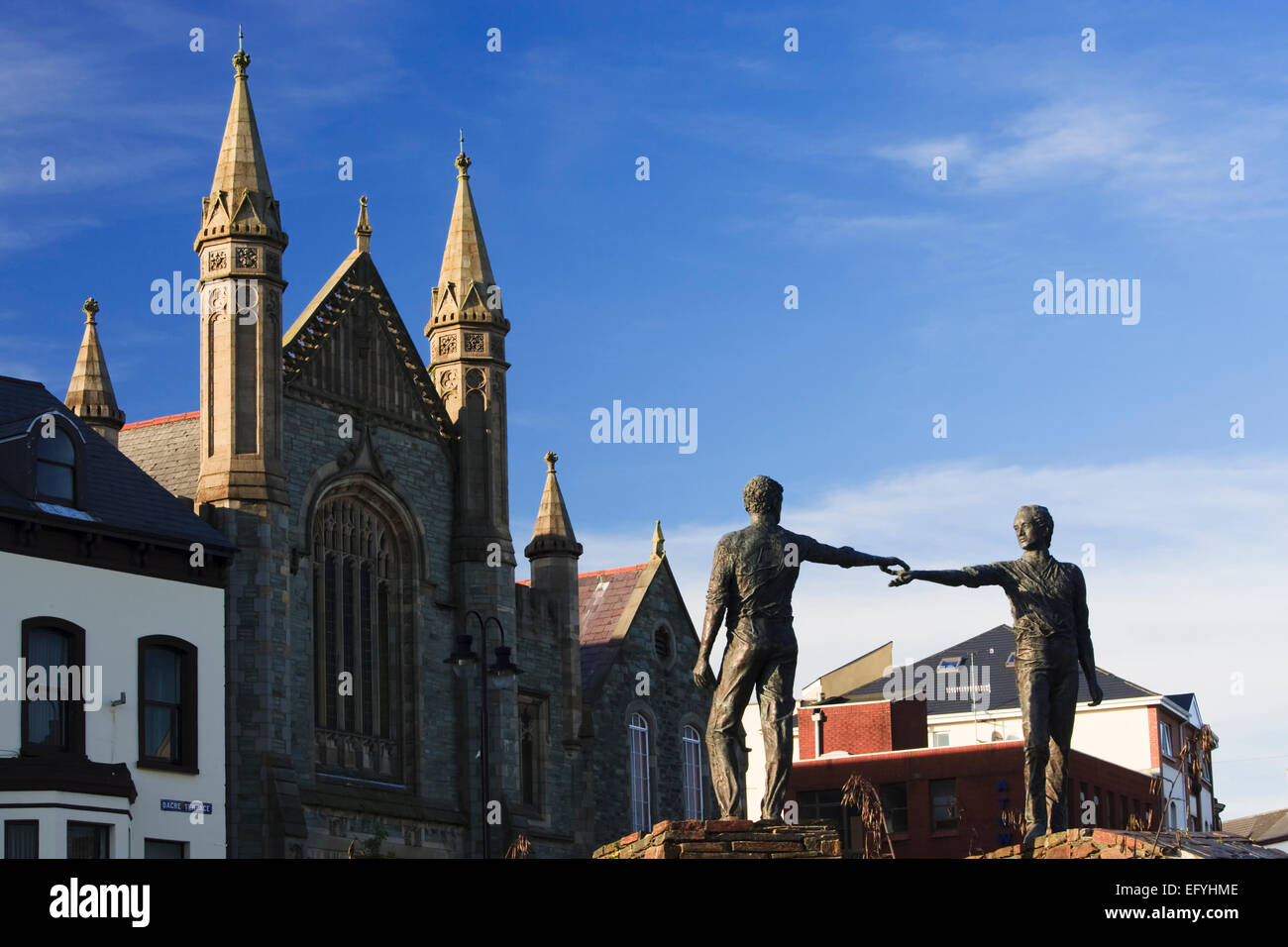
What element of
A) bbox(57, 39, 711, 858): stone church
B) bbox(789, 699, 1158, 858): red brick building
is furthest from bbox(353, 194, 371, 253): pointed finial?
bbox(789, 699, 1158, 858): red brick building

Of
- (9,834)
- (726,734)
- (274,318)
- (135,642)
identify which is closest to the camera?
(726,734)

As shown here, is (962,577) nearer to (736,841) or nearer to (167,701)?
(736,841)

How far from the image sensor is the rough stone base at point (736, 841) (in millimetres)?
13148

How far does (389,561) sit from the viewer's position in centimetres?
4388

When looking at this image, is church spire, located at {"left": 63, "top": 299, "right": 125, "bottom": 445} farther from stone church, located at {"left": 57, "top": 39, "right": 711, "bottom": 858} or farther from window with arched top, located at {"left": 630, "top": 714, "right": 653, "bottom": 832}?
window with arched top, located at {"left": 630, "top": 714, "right": 653, "bottom": 832}

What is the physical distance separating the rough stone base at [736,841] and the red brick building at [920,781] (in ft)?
147

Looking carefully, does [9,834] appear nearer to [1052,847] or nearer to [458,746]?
[458,746]

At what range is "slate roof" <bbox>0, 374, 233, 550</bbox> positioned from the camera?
112ft

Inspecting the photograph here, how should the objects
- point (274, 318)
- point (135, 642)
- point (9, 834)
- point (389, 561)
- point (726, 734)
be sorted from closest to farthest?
point (726, 734) < point (9, 834) < point (135, 642) < point (274, 318) < point (389, 561)

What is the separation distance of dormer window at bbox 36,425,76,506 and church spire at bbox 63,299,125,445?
9740 mm

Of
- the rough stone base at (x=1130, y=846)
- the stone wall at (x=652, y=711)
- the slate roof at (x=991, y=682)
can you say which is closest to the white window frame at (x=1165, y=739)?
the slate roof at (x=991, y=682)

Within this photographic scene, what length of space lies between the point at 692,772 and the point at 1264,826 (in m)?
54.9
